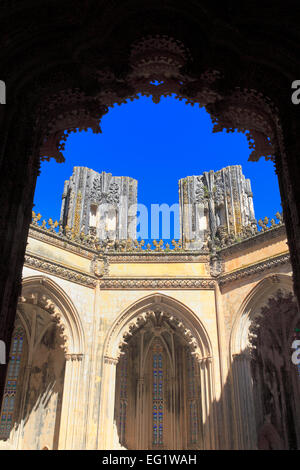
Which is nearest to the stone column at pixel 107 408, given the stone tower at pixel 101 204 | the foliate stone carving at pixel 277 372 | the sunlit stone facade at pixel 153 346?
the sunlit stone facade at pixel 153 346

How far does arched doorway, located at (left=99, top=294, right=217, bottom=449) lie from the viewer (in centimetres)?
1800

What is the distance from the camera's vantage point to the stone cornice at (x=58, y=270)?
1656 cm

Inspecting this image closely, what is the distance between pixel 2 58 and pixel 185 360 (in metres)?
18.5

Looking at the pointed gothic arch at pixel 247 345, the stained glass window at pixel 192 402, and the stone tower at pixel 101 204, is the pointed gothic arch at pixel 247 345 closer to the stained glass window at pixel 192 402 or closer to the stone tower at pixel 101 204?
the stained glass window at pixel 192 402

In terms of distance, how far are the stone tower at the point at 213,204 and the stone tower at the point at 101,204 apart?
3.75 meters

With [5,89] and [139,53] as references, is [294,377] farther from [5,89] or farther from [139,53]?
[5,89]

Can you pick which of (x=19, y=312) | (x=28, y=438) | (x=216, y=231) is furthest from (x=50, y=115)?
(x=216, y=231)

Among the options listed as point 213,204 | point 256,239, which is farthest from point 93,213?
point 256,239

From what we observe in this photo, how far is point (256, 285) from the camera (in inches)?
674

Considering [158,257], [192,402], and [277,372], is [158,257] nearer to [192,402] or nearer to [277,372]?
[192,402]

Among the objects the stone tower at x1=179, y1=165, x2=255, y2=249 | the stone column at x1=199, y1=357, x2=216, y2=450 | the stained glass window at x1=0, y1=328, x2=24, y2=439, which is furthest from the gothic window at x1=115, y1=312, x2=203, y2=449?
the stone tower at x1=179, y1=165, x2=255, y2=249

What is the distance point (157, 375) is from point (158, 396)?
3.41ft

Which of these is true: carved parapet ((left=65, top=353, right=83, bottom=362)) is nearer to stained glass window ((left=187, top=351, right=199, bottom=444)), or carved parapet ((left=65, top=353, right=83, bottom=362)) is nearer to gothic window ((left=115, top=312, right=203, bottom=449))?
gothic window ((left=115, top=312, right=203, bottom=449))

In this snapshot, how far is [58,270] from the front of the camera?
56.6 ft
